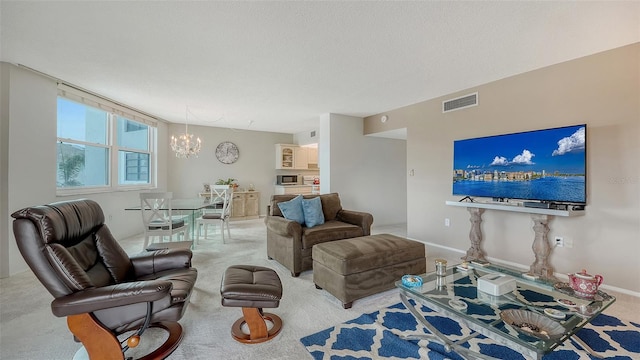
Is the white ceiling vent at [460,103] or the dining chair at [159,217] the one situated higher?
the white ceiling vent at [460,103]

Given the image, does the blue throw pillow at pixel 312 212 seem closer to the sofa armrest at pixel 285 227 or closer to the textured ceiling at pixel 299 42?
the sofa armrest at pixel 285 227

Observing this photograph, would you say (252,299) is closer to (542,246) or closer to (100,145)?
(542,246)

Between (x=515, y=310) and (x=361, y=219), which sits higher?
(x=361, y=219)

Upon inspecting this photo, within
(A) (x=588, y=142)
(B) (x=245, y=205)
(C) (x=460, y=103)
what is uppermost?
(C) (x=460, y=103)

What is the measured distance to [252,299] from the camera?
176 cm

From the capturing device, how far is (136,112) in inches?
199

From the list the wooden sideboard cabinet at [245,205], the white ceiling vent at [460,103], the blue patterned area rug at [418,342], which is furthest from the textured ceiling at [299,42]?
the wooden sideboard cabinet at [245,205]

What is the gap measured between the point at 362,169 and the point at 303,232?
9.60ft

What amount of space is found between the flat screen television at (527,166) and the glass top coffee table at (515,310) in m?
1.45

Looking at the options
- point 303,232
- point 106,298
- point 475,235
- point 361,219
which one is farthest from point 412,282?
point 475,235

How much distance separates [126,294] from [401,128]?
4.60m

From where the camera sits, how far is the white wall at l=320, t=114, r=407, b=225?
17.3 feet

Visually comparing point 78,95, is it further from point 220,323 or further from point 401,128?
point 401,128

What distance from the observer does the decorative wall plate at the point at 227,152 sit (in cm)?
669
